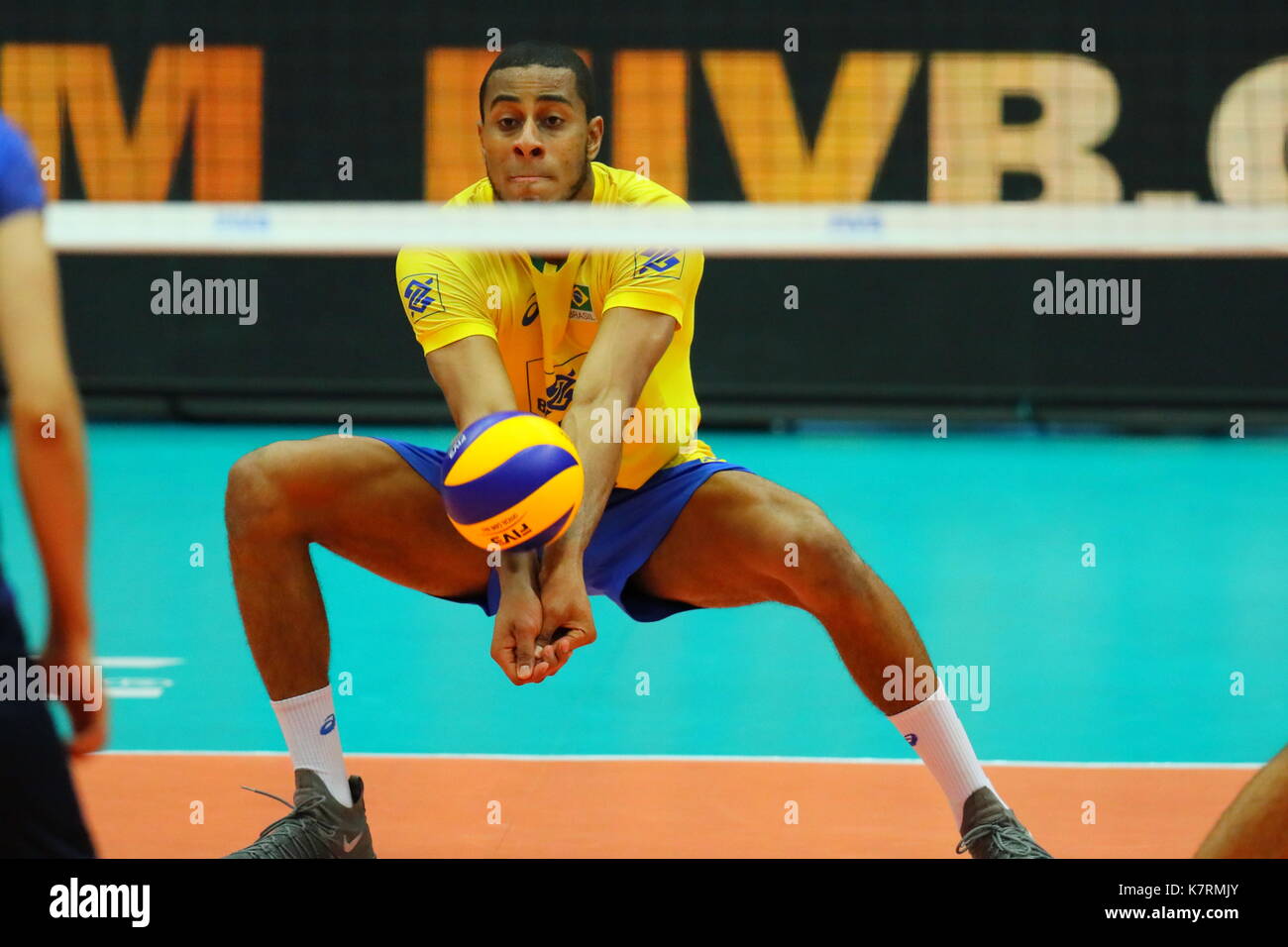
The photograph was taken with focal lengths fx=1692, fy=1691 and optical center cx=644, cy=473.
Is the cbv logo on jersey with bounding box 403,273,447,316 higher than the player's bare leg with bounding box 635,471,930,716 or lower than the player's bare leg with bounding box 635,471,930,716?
higher

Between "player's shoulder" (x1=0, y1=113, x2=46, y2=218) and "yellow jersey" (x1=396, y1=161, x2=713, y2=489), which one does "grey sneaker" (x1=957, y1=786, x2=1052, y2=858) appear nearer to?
"yellow jersey" (x1=396, y1=161, x2=713, y2=489)

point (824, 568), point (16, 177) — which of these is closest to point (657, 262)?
point (824, 568)

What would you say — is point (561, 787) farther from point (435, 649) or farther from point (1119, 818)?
point (435, 649)

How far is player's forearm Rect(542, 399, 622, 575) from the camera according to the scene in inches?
138

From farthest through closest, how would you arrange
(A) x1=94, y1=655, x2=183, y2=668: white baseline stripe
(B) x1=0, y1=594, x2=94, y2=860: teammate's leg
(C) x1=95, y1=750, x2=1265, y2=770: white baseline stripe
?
(A) x1=94, y1=655, x2=183, y2=668: white baseline stripe
(C) x1=95, y1=750, x2=1265, y2=770: white baseline stripe
(B) x1=0, y1=594, x2=94, y2=860: teammate's leg

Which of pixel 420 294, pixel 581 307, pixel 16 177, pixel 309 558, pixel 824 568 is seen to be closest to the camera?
pixel 16 177

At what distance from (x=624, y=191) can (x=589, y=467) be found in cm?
80

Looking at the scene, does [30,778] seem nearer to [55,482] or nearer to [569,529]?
[55,482]

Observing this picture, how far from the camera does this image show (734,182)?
11.6 meters

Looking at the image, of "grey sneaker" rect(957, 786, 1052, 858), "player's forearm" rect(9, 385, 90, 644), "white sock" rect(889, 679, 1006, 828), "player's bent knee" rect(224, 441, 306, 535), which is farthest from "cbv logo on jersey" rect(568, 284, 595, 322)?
"player's forearm" rect(9, 385, 90, 644)

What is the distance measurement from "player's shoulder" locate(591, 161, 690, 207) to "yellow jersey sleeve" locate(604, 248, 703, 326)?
0.65 ft

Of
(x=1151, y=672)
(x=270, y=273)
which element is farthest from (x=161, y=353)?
(x=1151, y=672)

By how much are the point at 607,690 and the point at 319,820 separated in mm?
2275

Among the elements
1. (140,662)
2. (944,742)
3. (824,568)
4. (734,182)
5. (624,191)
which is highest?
(734,182)
